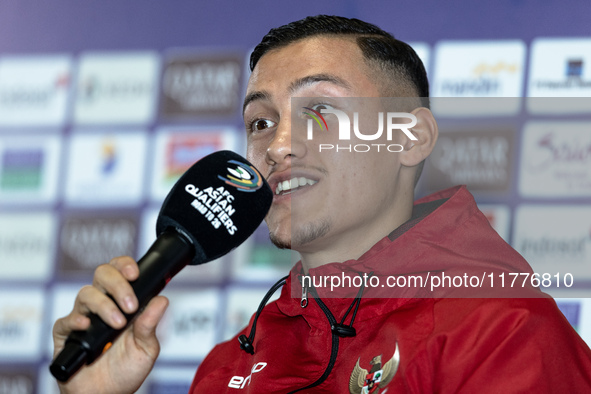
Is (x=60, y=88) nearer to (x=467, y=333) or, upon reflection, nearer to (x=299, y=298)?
(x=299, y=298)

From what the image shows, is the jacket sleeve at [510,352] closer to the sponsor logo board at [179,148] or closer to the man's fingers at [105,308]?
the man's fingers at [105,308]

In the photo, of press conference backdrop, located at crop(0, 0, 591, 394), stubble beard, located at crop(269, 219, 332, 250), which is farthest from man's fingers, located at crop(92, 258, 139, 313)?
press conference backdrop, located at crop(0, 0, 591, 394)

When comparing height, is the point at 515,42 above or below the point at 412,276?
above

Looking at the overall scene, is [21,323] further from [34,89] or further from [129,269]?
[129,269]

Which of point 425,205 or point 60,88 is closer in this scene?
point 425,205

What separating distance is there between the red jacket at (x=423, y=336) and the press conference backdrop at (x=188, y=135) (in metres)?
0.75

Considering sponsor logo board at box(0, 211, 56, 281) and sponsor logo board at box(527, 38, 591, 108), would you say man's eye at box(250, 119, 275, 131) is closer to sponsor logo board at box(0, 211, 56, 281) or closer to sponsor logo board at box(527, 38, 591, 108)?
sponsor logo board at box(527, 38, 591, 108)

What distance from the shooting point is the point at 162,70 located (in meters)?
2.04

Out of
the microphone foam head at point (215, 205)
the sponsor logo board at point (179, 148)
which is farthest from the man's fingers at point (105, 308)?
the sponsor logo board at point (179, 148)

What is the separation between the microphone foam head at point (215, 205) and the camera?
2.50ft

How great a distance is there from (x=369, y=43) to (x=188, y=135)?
1038mm

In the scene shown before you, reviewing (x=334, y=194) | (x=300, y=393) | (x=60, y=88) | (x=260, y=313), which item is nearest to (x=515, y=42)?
(x=334, y=194)

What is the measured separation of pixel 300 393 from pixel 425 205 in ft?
1.26

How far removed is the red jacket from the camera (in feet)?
2.44
